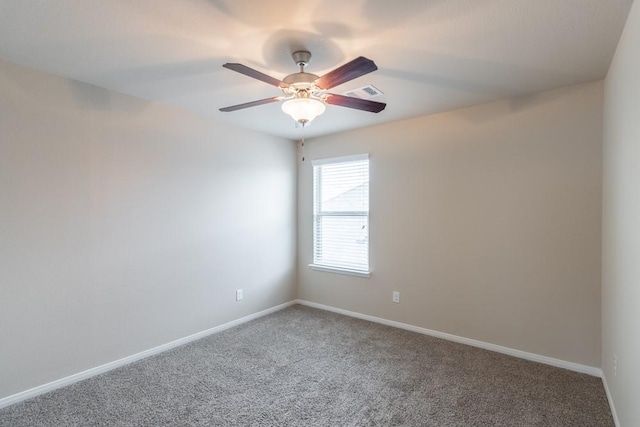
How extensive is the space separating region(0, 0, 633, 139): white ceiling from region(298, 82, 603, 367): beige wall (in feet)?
1.33

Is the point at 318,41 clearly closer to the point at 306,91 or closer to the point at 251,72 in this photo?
the point at 306,91

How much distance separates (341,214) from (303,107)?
2365 mm

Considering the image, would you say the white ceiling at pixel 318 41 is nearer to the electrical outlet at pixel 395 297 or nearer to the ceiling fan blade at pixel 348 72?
the ceiling fan blade at pixel 348 72

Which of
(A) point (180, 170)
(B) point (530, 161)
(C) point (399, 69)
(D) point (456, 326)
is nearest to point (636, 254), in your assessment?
(B) point (530, 161)

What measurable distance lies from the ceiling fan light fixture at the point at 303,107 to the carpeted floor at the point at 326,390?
1.94 metres

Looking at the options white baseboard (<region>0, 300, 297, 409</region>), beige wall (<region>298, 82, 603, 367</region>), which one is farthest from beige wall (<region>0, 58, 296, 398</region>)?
beige wall (<region>298, 82, 603, 367</region>)

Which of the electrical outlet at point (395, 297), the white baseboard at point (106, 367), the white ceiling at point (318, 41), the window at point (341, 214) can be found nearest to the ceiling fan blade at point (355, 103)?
the white ceiling at point (318, 41)

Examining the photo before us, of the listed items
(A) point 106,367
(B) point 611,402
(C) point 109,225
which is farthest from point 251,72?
(B) point 611,402

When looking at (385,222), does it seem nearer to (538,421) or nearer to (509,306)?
(509,306)

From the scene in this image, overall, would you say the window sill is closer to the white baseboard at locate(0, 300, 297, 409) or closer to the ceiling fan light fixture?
the white baseboard at locate(0, 300, 297, 409)

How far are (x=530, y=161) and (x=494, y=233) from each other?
2.33 feet

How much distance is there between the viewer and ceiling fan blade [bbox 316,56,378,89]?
1591 mm

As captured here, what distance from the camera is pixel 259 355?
3037 mm

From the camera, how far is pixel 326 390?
2.46 meters
